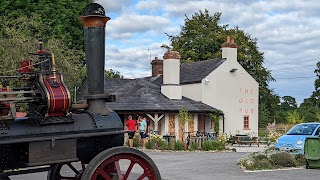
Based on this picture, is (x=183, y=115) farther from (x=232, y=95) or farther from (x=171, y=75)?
(x=232, y=95)

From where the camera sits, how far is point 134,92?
36531 millimetres

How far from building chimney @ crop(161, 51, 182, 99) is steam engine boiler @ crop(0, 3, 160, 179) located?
2734cm

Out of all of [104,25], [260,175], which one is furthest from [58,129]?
[260,175]

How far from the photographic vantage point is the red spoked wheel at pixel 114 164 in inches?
281

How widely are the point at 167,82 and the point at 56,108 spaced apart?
29152 mm

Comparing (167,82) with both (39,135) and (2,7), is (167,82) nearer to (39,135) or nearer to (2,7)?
(2,7)

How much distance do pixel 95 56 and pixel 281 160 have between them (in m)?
11.4

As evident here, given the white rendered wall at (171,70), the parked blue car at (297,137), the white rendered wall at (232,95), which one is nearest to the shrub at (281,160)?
the parked blue car at (297,137)

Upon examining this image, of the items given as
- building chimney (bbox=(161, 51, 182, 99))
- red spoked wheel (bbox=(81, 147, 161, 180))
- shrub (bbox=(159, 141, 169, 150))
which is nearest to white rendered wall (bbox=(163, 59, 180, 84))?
building chimney (bbox=(161, 51, 182, 99))

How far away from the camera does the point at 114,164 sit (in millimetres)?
7480

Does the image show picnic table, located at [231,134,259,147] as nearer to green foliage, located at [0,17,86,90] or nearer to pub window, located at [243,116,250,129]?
pub window, located at [243,116,250,129]

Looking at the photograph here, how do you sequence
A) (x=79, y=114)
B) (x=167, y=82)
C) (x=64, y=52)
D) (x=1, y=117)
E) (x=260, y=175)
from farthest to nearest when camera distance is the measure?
(x=167, y=82) → (x=64, y=52) → (x=260, y=175) → (x=79, y=114) → (x=1, y=117)

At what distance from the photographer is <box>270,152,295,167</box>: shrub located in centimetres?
1780

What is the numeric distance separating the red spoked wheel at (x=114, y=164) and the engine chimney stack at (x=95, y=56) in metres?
0.77
